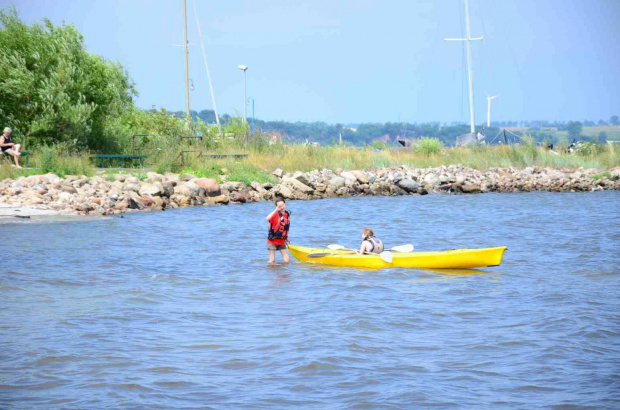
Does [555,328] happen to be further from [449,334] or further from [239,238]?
[239,238]

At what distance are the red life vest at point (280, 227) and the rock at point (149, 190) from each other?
993 cm

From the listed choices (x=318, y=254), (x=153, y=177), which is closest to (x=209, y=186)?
(x=153, y=177)

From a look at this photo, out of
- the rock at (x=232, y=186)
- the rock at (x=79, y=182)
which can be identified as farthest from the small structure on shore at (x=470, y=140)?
the rock at (x=79, y=182)

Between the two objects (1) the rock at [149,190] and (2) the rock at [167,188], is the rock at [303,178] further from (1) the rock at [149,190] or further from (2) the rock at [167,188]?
(1) the rock at [149,190]

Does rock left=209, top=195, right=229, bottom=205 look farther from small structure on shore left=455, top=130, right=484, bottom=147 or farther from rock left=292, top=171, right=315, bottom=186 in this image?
small structure on shore left=455, top=130, right=484, bottom=147

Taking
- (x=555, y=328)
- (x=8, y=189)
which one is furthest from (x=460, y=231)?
(x=8, y=189)

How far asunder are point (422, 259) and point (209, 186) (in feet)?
41.8

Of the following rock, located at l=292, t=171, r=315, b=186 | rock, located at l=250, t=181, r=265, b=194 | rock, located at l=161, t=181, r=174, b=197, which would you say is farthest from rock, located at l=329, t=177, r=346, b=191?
rock, located at l=161, t=181, r=174, b=197

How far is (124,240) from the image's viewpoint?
56.7ft

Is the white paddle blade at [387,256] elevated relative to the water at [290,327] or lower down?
elevated

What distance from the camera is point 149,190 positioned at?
75.8 feet

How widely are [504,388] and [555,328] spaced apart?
2575mm

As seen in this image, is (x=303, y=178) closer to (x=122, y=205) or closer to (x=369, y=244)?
(x=122, y=205)

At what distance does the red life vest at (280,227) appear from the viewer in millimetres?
13477
